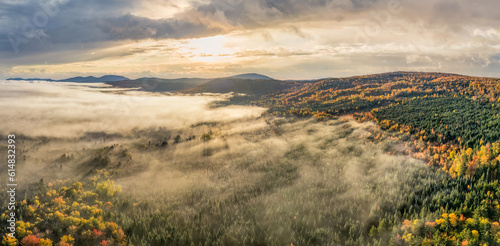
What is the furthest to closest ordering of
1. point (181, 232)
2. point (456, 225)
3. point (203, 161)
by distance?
point (203, 161) < point (181, 232) < point (456, 225)

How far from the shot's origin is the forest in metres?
41.3

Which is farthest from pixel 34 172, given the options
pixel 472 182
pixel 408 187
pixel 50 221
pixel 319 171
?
pixel 472 182

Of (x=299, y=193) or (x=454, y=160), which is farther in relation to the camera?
(x=454, y=160)

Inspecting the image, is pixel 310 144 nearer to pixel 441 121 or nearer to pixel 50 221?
pixel 441 121

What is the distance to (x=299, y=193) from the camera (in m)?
60.9

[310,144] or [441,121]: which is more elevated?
[441,121]

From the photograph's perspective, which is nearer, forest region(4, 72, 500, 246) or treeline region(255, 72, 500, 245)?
treeline region(255, 72, 500, 245)

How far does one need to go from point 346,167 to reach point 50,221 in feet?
271

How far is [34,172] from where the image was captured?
88.7m

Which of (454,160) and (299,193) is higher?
(454,160)

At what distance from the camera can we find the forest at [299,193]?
41312mm

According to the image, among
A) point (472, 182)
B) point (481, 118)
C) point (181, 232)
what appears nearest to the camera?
point (181, 232)

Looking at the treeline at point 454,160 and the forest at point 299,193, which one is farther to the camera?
the forest at point 299,193

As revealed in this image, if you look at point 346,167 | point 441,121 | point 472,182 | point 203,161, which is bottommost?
point 203,161
